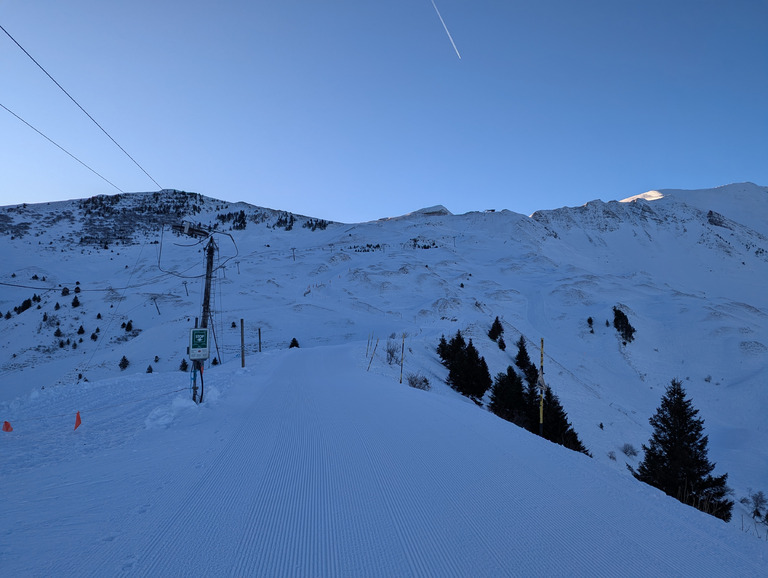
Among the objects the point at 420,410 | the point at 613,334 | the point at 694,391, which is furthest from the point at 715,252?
the point at 420,410

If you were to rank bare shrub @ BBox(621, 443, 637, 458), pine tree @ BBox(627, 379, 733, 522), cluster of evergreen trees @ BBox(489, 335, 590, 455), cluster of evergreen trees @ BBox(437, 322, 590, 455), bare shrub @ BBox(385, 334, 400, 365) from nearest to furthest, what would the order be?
pine tree @ BBox(627, 379, 733, 522) < cluster of evergreen trees @ BBox(489, 335, 590, 455) < cluster of evergreen trees @ BBox(437, 322, 590, 455) < bare shrub @ BBox(621, 443, 637, 458) < bare shrub @ BBox(385, 334, 400, 365)

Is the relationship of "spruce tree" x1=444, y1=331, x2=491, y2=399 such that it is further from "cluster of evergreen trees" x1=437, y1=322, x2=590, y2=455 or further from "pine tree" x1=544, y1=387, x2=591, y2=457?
"pine tree" x1=544, y1=387, x2=591, y2=457

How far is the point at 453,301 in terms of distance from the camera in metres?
53.2

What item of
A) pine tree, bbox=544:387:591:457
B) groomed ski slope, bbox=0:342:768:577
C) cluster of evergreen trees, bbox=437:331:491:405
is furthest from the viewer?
cluster of evergreen trees, bbox=437:331:491:405

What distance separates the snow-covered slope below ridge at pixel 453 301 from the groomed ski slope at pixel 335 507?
985 centimetres

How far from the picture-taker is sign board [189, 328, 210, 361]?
414 inches

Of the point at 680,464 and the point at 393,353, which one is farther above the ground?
the point at 393,353

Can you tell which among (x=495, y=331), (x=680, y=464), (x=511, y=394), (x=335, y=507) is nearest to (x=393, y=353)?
(x=511, y=394)

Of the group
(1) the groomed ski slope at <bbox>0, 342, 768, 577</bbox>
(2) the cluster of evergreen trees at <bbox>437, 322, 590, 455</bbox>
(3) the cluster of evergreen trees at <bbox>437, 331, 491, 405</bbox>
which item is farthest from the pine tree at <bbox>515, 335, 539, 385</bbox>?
(1) the groomed ski slope at <bbox>0, 342, 768, 577</bbox>

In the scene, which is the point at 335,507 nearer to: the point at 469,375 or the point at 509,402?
the point at 509,402

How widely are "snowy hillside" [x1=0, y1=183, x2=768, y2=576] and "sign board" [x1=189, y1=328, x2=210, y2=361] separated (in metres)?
1.49

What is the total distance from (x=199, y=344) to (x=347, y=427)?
20.1ft

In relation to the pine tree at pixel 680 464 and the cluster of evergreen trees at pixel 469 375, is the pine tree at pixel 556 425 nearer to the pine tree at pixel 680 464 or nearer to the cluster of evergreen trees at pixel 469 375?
the pine tree at pixel 680 464

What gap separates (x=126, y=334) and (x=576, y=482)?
47.1 meters
